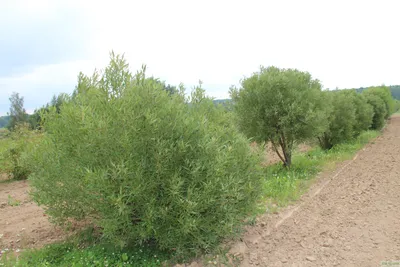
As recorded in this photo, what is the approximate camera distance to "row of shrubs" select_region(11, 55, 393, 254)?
11.5 ft

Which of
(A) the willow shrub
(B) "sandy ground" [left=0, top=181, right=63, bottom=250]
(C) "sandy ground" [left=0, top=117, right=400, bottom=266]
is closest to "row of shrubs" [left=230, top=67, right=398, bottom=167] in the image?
(C) "sandy ground" [left=0, top=117, right=400, bottom=266]

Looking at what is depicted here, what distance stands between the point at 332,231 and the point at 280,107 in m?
4.66

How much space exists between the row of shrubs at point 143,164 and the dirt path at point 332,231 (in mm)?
653

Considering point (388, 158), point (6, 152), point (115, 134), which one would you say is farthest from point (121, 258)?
point (388, 158)

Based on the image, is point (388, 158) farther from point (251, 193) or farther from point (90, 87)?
point (90, 87)

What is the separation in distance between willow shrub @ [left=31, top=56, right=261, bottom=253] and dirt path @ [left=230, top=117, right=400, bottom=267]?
959mm

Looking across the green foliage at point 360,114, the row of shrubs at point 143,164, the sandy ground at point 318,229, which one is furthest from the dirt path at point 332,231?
the green foliage at point 360,114

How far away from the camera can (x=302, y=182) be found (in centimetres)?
855

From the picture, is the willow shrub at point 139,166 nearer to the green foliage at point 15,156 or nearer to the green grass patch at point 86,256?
the green grass patch at point 86,256

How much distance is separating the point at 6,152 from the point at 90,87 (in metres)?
9.08

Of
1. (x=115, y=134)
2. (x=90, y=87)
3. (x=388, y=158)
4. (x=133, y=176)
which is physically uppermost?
(x=90, y=87)

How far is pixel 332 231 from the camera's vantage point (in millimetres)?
5090

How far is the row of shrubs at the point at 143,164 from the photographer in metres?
3.50

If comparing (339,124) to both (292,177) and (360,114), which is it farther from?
(292,177)
